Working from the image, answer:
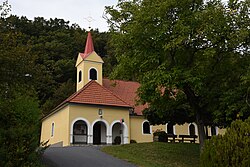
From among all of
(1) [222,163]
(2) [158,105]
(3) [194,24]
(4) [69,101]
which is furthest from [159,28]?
(4) [69,101]

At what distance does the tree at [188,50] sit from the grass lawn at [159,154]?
6.07 feet

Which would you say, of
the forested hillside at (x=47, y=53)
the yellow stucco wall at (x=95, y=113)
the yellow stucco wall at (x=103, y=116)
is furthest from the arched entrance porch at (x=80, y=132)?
the forested hillside at (x=47, y=53)

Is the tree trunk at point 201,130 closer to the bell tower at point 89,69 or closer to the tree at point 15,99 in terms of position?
the tree at point 15,99

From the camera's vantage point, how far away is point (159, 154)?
21.2m

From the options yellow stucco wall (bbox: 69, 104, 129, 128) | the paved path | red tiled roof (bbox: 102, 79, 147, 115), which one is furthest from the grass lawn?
red tiled roof (bbox: 102, 79, 147, 115)

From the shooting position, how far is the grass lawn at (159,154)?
18.7 meters

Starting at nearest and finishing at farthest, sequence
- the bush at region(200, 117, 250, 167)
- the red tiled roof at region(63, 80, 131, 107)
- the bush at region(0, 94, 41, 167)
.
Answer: the bush at region(200, 117, 250, 167), the bush at region(0, 94, 41, 167), the red tiled roof at region(63, 80, 131, 107)

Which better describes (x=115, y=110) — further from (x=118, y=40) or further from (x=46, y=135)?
(x=118, y=40)

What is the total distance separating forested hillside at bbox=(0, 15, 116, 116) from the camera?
1397cm

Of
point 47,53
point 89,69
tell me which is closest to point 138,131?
point 89,69

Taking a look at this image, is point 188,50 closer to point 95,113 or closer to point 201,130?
point 201,130

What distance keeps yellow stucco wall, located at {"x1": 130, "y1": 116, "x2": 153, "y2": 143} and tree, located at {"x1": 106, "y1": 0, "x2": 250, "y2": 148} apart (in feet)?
52.8

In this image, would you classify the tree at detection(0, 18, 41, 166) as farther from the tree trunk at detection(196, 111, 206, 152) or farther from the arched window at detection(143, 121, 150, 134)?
the arched window at detection(143, 121, 150, 134)

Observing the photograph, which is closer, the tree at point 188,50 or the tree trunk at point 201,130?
the tree at point 188,50
